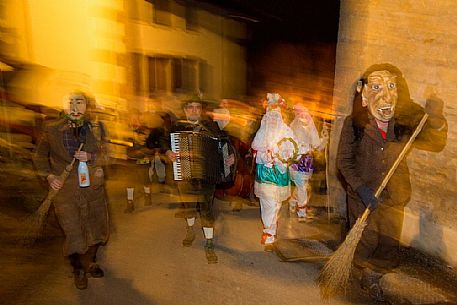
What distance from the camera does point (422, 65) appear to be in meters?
5.54

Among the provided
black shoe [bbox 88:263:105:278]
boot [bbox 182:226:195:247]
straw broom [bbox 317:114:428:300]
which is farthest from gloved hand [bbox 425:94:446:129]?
black shoe [bbox 88:263:105:278]

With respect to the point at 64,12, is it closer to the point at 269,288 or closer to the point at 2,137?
the point at 2,137

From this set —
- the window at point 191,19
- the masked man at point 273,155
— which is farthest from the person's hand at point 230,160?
the window at point 191,19

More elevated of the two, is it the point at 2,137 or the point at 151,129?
the point at 151,129

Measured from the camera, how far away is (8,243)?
20.3 ft

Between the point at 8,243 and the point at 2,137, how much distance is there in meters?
5.84

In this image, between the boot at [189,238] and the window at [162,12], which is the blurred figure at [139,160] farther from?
the window at [162,12]

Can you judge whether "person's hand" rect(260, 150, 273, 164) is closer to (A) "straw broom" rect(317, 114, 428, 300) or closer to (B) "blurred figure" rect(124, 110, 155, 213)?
(A) "straw broom" rect(317, 114, 428, 300)

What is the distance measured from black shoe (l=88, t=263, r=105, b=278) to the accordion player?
1447 millimetres

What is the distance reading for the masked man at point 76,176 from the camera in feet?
15.4

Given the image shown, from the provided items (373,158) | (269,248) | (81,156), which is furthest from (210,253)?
(373,158)

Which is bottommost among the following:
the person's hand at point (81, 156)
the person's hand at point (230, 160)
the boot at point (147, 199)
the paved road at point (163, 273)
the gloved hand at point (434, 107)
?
the paved road at point (163, 273)

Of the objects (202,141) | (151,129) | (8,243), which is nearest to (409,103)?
(202,141)

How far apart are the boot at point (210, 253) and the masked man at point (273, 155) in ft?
2.77
